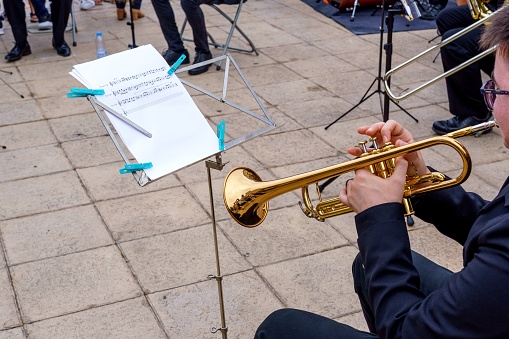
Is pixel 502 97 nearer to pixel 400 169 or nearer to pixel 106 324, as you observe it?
pixel 400 169

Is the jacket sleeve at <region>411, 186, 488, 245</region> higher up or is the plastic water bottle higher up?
the jacket sleeve at <region>411, 186, 488, 245</region>

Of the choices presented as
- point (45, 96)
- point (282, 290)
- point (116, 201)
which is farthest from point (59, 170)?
point (282, 290)

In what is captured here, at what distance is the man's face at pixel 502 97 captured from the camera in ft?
5.07

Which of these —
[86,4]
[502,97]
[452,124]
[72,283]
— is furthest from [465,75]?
[86,4]

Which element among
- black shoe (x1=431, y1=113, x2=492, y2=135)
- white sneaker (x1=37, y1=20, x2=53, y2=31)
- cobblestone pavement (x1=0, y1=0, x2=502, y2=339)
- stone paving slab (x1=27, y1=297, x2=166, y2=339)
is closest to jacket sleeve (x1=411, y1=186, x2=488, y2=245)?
cobblestone pavement (x1=0, y1=0, x2=502, y2=339)

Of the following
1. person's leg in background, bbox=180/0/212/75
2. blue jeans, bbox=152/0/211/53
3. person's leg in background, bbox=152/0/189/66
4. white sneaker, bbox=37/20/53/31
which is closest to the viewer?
person's leg in background, bbox=180/0/212/75

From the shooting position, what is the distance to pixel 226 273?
11.1 feet

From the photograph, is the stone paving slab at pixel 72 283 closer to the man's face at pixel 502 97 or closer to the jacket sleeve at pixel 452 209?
the jacket sleeve at pixel 452 209

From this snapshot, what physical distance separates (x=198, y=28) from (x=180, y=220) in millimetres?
2821

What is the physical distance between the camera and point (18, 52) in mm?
6582

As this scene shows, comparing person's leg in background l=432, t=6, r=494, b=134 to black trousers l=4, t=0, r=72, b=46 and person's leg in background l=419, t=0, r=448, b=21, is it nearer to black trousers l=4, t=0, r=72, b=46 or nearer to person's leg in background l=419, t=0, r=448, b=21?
person's leg in background l=419, t=0, r=448, b=21

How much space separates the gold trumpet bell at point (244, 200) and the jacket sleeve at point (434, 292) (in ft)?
1.41

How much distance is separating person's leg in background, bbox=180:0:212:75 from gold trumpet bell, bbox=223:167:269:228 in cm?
398

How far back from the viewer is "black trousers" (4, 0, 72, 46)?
6.54 meters
